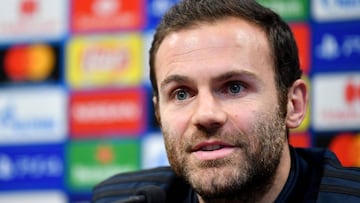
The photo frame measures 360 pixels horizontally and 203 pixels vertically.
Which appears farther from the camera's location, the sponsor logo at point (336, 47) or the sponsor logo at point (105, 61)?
the sponsor logo at point (105, 61)

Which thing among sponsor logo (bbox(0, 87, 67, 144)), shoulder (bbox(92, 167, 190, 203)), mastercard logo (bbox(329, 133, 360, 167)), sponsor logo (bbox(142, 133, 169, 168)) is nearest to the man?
shoulder (bbox(92, 167, 190, 203))

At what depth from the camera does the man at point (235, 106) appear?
110 centimetres

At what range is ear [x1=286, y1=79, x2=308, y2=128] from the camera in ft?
4.14

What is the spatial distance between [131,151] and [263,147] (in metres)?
1.12

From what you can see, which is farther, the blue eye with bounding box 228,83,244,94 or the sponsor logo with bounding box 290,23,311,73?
the sponsor logo with bounding box 290,23,311,73

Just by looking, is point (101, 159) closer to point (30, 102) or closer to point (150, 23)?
point (30, 102)

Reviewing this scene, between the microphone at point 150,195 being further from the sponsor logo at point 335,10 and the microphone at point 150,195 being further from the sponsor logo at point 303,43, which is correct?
the sponsor logo at point 335,10

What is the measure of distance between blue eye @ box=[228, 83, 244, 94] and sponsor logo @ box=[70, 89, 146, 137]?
1076 millimetres

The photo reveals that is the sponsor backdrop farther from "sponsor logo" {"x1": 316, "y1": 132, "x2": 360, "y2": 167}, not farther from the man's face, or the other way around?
the man's face

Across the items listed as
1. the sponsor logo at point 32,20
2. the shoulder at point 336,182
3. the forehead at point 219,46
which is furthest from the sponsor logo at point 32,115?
the shoulder at point 336,182

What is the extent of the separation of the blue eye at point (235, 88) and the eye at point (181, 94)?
91mm

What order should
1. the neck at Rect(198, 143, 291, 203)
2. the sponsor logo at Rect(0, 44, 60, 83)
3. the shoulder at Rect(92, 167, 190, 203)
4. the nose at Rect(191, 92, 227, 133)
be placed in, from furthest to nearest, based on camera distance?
the sponsor logo at Rect(0, 44, 60, 83) < the shoulder at Rect(92, 167, 190, 203) < the neck at Rect(198, 143, 291, 203) < the nose at Rect(191, 92, 227, 133)

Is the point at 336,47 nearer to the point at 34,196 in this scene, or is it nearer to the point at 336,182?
the point at 336,182

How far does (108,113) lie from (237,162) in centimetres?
120
